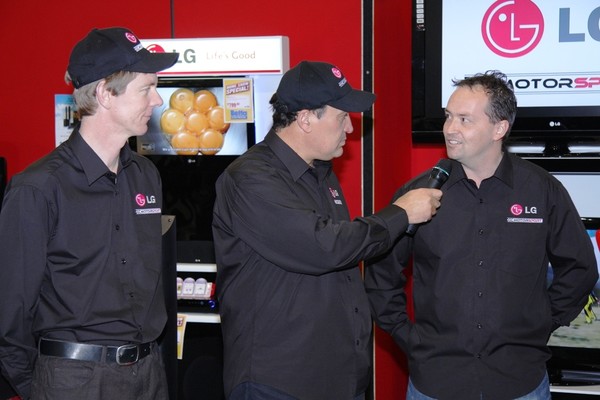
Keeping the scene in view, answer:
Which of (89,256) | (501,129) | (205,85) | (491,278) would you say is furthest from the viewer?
(205,85)

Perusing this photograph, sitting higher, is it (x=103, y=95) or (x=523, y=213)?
(x=103, y=95)

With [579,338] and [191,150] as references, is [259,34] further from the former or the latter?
[579,338]

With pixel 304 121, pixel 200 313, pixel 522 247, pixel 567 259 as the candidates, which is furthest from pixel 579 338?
pixel 304 121

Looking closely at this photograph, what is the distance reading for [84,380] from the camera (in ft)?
7.40

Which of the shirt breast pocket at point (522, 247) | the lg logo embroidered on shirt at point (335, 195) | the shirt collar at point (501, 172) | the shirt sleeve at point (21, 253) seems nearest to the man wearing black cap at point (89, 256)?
the shirt sleeve at point (21, 253)

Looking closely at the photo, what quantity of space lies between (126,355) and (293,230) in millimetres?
597

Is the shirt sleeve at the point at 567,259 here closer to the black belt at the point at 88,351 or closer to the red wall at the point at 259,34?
the red wall at the point at 259,34

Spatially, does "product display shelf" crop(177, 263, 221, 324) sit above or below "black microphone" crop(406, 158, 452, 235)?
below

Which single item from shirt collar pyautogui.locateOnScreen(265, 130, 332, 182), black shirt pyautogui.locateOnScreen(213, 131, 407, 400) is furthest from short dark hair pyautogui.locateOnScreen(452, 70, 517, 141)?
shirt collar pyautogui.locateOnScreen(265, 130, 332, 182)

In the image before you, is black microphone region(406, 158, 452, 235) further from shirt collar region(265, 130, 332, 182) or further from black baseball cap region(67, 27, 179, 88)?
black baseball cap region(67, 27, 179, 88)

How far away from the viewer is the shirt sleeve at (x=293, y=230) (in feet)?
7.55

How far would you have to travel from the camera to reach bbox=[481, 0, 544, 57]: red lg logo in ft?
11.3

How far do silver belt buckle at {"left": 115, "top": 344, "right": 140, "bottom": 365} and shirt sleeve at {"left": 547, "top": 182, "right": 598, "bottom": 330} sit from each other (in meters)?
1.39

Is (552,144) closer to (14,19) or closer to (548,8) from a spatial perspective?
(548,8)
